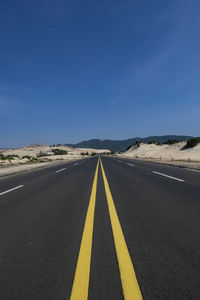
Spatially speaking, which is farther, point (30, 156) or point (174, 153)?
point (30, 156)

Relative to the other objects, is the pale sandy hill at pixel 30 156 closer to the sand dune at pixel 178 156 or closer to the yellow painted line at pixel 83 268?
the sand dune at pixel 178 156

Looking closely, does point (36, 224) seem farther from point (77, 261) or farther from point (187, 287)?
point (187, 287)

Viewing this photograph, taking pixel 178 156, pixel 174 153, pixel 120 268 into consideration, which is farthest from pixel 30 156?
pixel 120 268

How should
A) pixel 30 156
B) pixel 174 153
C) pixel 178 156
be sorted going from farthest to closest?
pixel 30 156
pixel 174 153
pixel 178 156

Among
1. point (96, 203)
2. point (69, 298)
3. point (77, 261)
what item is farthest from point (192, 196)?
point (69, 298)

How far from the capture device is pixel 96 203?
5.12 metres

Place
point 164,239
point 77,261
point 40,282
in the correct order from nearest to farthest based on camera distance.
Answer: point 40,282
point 77,261
point 164,239

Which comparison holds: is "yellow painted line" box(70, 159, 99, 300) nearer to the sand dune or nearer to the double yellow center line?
the double yellow center line

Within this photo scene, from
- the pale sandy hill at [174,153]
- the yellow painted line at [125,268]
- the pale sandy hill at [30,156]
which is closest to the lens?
the yellow painted line at [125,268]

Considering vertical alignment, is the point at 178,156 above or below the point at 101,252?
below

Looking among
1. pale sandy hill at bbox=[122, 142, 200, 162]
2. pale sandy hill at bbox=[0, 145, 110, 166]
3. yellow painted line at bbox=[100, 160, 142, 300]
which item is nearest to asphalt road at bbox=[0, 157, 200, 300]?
yellow painted line at bbox=[100, 160, 142, 300]

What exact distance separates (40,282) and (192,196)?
5.26 meters

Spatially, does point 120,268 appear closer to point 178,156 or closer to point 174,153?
point 178,156

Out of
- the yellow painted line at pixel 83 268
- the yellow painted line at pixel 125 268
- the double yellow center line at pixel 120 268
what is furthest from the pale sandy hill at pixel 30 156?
the yellow painted line at pixel 125 268
